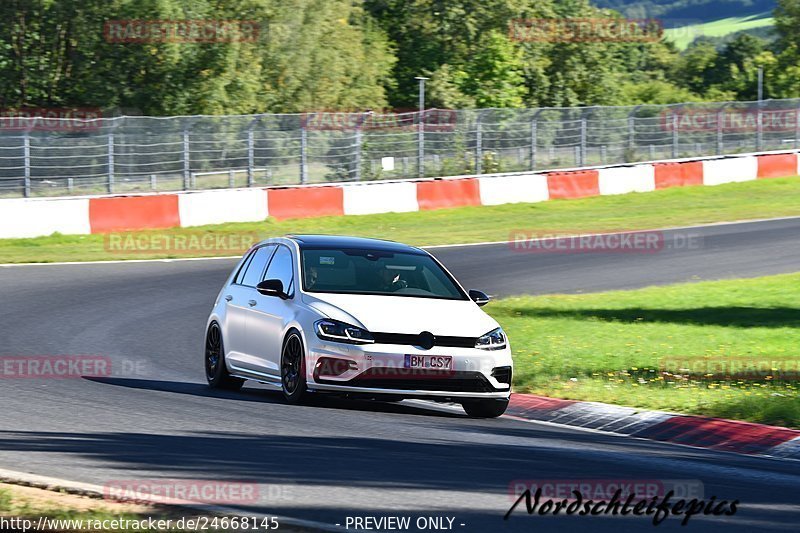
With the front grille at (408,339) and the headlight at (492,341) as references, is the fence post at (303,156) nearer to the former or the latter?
the headlight at (492,341)

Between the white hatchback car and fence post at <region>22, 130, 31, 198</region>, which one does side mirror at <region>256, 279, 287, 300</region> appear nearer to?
the white hatchback car

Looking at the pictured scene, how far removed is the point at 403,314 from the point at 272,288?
1.37 metres

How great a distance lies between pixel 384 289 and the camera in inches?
478

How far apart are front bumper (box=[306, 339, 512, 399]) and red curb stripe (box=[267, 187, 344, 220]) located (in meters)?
19.0

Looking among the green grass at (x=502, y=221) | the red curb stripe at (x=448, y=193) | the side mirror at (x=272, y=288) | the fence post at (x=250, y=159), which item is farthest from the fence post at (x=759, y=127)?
the side mirror at (x=272, y=288)

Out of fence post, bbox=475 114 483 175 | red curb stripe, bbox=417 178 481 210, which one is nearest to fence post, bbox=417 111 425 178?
red curb stripe, bbox=417 178 481 210

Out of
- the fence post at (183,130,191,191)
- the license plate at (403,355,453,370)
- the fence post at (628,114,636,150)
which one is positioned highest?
the fence post at (628,114,636,150)

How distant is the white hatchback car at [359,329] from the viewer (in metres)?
11.2

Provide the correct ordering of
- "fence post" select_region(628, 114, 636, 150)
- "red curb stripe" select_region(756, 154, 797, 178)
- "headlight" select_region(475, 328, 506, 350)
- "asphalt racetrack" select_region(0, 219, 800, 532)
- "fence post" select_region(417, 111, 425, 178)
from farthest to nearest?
1. "red curb stripe" select_region(756, 154, 797, 178)
2. "fence post" select_region(628, 114, 636, 150)
3. "fence post" select_region(417, 111, 425, 178)
4. "headlight" select_region(475, 328, 506, 350)
5. "asphalt racetrack" select_region(0, 219, 800, 532)

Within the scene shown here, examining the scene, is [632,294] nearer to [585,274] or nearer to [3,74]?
[585,274]

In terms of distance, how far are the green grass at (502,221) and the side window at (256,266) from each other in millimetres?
11898

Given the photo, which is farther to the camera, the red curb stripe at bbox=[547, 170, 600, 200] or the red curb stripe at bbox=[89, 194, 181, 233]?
the red curb stripe at bbox=[547, 170, 600, 200]

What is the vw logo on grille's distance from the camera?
36.7ft

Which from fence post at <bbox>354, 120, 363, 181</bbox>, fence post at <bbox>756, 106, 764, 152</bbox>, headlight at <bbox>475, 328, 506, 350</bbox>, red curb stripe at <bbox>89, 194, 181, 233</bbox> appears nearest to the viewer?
headlight at <bbox>475, 328, 506, 350</bbox>
